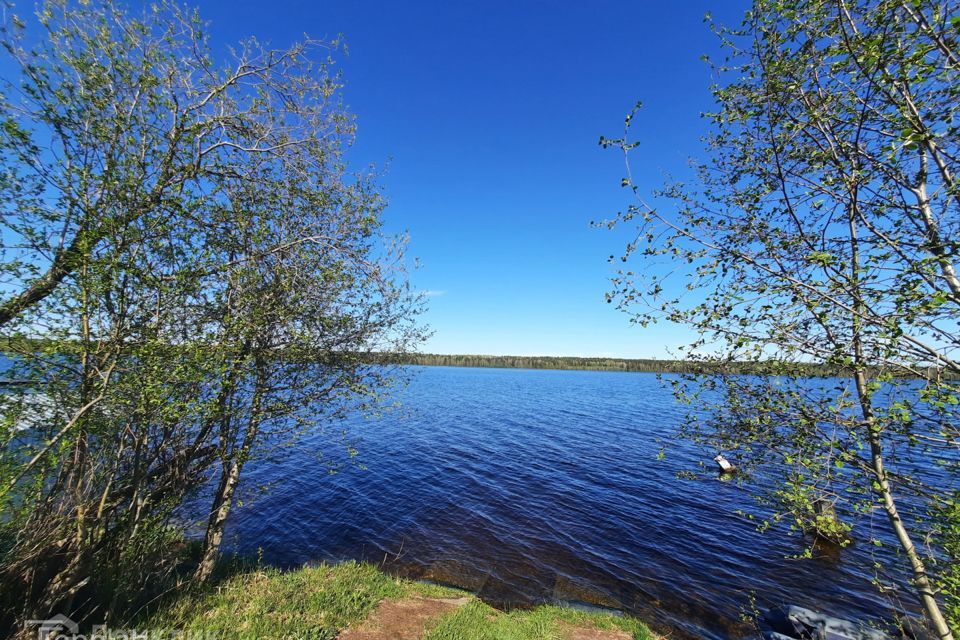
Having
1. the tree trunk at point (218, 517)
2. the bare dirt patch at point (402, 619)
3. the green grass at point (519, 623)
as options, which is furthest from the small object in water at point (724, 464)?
the tree trunk at point (218, 517)

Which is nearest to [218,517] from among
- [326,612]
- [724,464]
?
[326,612]

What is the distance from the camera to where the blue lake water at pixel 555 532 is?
1295 cm

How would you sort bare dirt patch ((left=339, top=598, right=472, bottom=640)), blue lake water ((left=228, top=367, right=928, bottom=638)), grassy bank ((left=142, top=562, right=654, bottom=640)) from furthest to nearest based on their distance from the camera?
blue lake water ((left=228, top=367, right=928, bottom=638)) → bare dirt patch ((left=339, top=598, right=472, bottom=640)) → grassy bank ((left=142, top=562, right=654, bottom=640))

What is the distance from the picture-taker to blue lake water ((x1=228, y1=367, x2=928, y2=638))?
1295 cm

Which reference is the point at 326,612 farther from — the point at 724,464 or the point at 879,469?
the point at 879,469

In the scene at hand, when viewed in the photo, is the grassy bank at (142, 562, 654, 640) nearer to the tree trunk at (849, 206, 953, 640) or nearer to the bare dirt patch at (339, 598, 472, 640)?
the bare dirt patch at (339, 598, 472, 640)

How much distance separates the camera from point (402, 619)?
9.45 meters

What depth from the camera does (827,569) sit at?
49.5ft

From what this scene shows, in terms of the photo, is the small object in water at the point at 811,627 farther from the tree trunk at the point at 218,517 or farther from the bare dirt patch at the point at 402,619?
the tree trunk at the point at 218,517

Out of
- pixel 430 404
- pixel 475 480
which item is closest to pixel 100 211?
pixel 475 480

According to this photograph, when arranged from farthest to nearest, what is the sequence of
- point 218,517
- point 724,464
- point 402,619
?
point 218,517 < point 402,619 < point 724,464

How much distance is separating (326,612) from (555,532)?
1156cm

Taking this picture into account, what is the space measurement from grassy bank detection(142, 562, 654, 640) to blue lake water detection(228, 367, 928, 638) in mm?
1646

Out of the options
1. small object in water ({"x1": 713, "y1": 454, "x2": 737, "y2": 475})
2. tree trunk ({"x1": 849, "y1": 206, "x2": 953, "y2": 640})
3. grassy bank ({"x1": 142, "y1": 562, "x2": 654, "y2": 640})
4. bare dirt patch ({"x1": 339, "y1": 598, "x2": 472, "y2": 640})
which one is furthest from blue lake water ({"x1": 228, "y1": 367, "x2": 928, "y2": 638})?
small object in water ({"x1": 713, "y1": 454, "x2": 737, "y2": 475})
